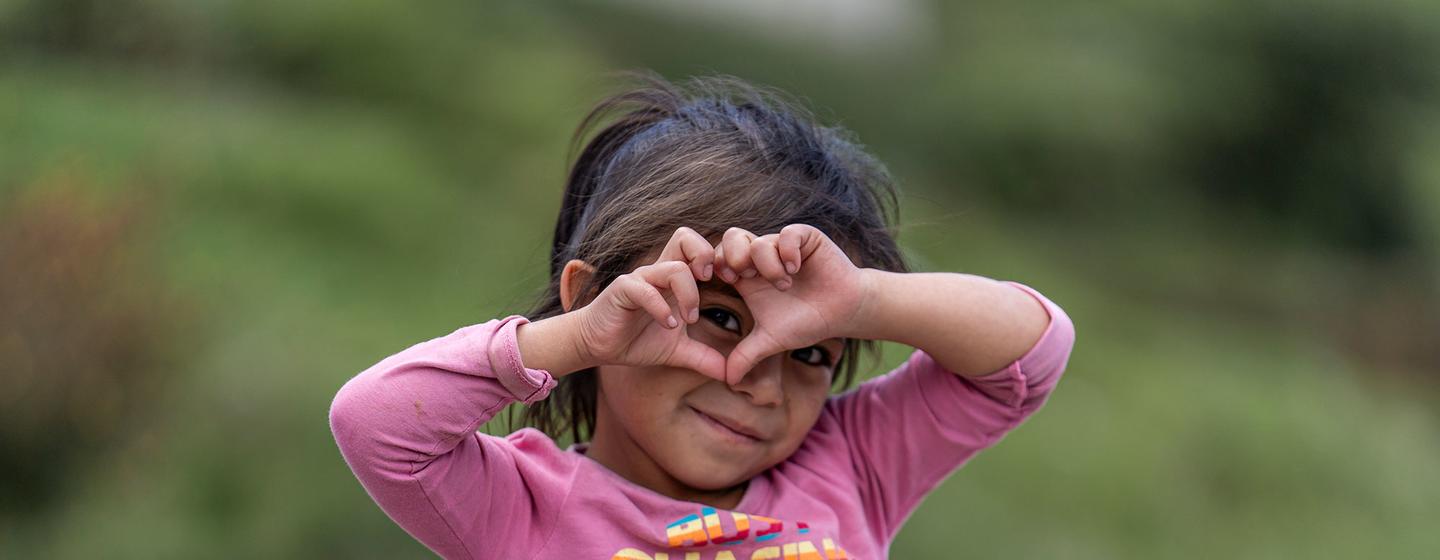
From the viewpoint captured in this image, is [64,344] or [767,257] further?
[64,344]

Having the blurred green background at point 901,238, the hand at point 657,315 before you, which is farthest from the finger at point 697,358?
the blurred green background at point 901,238

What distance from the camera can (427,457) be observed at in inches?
45.7

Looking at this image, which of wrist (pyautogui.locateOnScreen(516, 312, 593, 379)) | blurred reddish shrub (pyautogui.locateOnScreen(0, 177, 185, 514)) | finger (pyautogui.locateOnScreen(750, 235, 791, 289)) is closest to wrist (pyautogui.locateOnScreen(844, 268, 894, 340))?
finger (pyautogui.locateOnScreen(750, 235, 791, 289))

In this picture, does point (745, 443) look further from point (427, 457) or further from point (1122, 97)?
point (1122, 97)

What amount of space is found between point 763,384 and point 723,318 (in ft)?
0.24

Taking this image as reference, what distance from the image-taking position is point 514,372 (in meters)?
1.16

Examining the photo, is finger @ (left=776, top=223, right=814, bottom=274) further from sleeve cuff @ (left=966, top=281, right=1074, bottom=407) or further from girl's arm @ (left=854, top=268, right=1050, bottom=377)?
sleeve cuff @ (left=966, top=281, right=1074, bottom=407)

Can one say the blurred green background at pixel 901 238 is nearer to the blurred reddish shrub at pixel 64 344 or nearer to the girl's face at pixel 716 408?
the blurred reddish shrub at pixel 64 344

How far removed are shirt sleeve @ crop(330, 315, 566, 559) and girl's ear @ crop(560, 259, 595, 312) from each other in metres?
0.16

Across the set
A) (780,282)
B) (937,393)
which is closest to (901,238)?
(937,393)

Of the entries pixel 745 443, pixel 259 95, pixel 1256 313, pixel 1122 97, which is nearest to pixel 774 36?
pixel 1122 97

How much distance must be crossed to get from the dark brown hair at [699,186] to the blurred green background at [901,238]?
0.13m

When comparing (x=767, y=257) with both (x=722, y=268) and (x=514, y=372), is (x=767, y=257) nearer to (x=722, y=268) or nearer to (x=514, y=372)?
(x=722, y=268)

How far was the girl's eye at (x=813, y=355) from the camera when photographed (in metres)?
1.35
